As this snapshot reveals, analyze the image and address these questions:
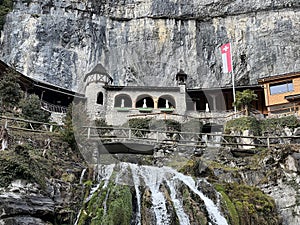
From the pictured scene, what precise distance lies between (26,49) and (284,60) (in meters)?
30.0

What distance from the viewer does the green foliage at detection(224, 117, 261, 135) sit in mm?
28848

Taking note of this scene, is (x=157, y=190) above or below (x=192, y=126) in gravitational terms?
below

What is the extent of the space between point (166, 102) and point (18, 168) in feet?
76.1

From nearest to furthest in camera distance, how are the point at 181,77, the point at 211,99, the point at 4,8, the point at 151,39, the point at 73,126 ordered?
the point at 73,126
the point at 211,99
the point at 181,77
the point at 151,39
the point at 4,8

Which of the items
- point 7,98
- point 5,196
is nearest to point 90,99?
point 7,98

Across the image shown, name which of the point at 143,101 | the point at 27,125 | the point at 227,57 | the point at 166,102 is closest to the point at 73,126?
the point at 27,125

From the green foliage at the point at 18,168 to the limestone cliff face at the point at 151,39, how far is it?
29.2m

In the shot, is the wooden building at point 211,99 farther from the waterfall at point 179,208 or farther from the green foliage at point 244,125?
the waterfall at point 179,208

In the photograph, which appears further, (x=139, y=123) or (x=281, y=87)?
(x=281, y=87)

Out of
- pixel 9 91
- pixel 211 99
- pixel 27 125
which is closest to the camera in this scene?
pixel 27 125

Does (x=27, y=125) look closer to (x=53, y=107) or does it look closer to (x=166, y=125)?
(x=166, y=125)

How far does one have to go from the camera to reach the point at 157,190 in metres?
17.2

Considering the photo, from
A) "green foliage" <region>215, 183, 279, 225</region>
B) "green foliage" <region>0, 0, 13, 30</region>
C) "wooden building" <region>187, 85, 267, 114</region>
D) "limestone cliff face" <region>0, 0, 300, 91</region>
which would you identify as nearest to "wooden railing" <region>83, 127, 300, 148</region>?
"green foliage" <region>215, 183, 279, 225</region>

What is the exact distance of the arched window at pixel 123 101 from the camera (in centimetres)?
3691
